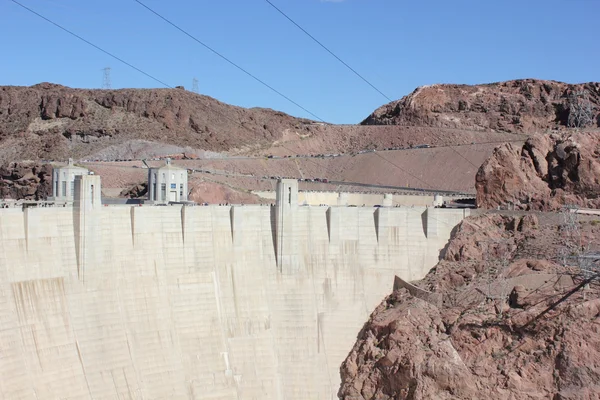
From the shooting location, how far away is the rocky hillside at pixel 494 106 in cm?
11194

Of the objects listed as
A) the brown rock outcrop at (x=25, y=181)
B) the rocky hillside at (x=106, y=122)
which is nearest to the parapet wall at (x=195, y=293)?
the brown rock outcrop at (x=25, y=181)

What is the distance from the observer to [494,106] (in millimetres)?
117438

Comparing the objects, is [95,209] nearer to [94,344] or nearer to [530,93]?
[94,344]

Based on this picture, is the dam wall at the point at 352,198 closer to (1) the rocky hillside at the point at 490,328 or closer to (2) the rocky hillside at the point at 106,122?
(1) the rocky hillside at the point at 490,328

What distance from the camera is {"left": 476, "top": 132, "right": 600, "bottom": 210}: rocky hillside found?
46062 mm

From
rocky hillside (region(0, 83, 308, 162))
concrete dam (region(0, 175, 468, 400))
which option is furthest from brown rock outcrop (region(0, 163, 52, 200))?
concrete dam (region(0, 175, 468, 400))

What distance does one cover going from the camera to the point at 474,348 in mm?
37969

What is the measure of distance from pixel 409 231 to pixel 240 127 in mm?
76650

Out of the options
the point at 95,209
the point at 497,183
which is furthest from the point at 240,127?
the point at 95,209

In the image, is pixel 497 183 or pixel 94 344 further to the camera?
pixel 497 183

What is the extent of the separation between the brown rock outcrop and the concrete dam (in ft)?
139

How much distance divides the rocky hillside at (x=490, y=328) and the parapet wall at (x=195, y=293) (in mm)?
2085

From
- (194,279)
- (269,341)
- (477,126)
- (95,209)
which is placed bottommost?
(269,341)

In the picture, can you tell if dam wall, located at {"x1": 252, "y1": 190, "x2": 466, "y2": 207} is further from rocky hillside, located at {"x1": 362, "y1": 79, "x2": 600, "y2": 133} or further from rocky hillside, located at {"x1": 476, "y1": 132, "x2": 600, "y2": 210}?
rocky hillside, located at {"x1": 362, "y1": 79, "x2": 600, "y2": 133}
